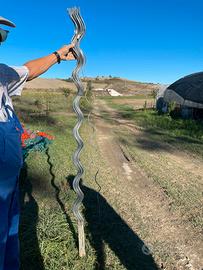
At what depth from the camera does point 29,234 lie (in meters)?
4.57

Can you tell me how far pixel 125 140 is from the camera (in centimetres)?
1320

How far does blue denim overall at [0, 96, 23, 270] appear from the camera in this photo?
2160 millimetres

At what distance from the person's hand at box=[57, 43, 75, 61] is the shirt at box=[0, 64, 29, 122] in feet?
1.77

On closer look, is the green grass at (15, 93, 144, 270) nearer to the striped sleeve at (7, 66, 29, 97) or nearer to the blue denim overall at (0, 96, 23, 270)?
the blue denim overall at (0, 96, 23, 270)

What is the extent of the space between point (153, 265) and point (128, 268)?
34 centimetres

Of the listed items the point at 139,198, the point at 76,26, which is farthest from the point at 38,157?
the point at 76,26

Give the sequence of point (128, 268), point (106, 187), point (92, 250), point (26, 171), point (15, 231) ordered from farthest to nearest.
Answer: point (26, 171) < point (106, 187) < point (92, 250) < point (128, 268) < point (15, 231)

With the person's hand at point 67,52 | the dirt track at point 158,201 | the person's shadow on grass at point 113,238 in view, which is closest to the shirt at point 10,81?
the person's hand at point 67,52

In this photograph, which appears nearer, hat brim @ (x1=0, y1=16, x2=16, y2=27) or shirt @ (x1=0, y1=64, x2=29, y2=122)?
hat brim @ (x1=0, y1=16, x2=16, y2=27)

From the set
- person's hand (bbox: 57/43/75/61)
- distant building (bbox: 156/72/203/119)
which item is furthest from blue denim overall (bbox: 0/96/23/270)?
distant building (bbox: 156/72/203/119)

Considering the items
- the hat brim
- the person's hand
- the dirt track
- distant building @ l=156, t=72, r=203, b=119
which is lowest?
the dirt track

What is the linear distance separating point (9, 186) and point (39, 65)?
40.1 inches

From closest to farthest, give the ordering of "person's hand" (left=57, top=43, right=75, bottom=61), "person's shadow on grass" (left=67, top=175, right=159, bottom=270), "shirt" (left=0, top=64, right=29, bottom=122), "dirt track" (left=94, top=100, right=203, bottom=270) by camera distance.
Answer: "shirt" (left=0, top=64, right=29, bottom=122)
"person's hand" (left=57, top=43, right=75, bottom=61)
"person's shadow on grass" (left=67, top=175, right=159, bottom=270)
"dirt track" (left=94, top=100, right=203, bottom=270)

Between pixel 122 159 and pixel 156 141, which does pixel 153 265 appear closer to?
pixel 122 159
